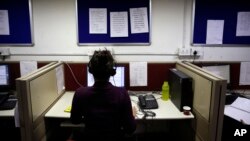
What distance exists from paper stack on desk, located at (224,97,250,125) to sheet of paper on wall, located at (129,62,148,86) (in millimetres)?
898

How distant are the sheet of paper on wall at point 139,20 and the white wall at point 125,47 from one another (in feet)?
0.32

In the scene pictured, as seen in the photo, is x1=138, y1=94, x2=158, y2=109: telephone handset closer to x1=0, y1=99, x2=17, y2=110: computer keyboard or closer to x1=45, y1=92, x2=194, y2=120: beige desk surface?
x1=45, y1=92, x2=194, y2=120: beige desk surface

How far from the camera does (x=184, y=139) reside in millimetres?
2271

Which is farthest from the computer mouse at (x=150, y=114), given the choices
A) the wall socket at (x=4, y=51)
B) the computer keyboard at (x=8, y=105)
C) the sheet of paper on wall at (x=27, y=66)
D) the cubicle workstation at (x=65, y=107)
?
the wall socket at (x=4, y=51)

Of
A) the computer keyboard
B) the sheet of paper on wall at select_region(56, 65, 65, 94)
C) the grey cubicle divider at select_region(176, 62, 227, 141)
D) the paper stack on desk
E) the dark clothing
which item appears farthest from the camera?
the sheet of paper on wall at select_region(56, 65, 65, 94)

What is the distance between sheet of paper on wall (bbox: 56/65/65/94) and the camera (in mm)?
2328

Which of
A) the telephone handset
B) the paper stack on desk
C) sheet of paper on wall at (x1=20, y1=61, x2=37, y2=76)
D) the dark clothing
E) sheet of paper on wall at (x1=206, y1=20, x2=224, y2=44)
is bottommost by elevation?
the paper stack on desk

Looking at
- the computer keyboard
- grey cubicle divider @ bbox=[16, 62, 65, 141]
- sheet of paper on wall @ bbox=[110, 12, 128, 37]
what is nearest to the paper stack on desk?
sheet of paper on wall @ bbox=[110, 12, 128, 37]

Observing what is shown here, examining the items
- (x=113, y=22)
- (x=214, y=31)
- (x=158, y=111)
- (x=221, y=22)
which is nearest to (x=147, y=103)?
(x=158, y=111)

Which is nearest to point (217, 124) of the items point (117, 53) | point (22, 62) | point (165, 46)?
point (165, 46)

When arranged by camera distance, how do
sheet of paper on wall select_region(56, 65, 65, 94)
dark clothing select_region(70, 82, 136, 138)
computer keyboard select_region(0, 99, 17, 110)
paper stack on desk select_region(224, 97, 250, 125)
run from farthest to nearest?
1. sheet of paper on wall select_region(56, 65, 65, 94)
2. computer keyboard select_region(0, 99, 17, 110)
3. paper stack on desk select_region(224, 97, 250, 125)
4. dark clothing select_region(70, 82, 136, 138)

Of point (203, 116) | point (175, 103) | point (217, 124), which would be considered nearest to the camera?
point (217, 124)

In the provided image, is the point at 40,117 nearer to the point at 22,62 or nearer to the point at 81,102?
the point at 81,102

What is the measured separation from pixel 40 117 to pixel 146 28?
4.64ft
